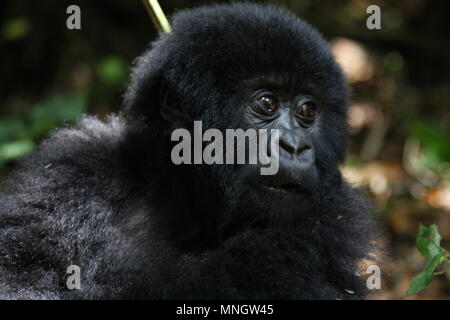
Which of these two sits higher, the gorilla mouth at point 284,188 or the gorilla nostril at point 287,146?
the gorilla nostril at point 287,146

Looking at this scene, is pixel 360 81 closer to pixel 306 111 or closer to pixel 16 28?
pixel 16 28

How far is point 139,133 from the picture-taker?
429 centimetres

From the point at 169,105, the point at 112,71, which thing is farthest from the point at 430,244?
the point at 112,71

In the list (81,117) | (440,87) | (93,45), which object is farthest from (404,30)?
(81,117)

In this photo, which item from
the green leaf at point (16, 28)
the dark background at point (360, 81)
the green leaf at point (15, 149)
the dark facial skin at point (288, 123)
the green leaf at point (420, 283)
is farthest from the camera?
the green leaf at point (16, 28)

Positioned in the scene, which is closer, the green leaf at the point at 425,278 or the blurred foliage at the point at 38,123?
the green leaf at the point at 425,278

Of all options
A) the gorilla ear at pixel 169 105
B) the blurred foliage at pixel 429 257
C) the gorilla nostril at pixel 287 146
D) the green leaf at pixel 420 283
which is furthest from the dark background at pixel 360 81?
the gorilla nostril at pixel 287 146

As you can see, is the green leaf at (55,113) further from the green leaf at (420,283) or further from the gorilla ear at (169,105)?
the green leaf at (420,283)

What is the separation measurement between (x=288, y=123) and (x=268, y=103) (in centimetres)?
18

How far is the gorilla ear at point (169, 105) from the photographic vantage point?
13.6ft

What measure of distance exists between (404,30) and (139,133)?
248 inches

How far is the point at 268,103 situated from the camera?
162 inches

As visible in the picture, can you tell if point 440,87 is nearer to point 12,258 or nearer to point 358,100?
point 358,100

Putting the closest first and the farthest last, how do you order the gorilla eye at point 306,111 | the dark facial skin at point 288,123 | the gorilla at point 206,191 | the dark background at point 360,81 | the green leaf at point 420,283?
the green leaf at point 420,283
the gorilla at point 206,191
the dark facial skin at point 288,123
the gorilla eye at point 306,111
the dark background at point 360,81
